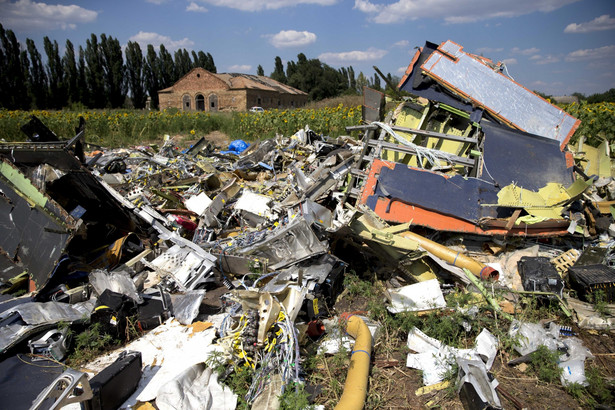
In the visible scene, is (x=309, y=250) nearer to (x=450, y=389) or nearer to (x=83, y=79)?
(x=450, y=389)

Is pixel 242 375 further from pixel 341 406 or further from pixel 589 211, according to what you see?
pixel 589 211

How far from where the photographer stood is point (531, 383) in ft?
10.2

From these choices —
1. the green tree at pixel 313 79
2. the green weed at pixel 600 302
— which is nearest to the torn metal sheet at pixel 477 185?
the green weed at pixel 600 302

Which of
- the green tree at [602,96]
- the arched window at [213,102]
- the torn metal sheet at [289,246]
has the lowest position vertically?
the torn metal sheet at [289,246]

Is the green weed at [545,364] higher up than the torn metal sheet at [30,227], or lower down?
lower down

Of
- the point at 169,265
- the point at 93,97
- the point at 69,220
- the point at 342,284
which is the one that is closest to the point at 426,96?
the point at 342,284

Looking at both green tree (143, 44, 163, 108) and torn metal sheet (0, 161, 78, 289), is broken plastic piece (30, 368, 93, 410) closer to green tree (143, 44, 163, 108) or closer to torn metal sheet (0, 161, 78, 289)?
torn metal sheet (0, 161, 78, 289)

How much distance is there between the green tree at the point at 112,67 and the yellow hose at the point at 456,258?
40087mm

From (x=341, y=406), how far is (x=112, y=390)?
68.9 inches

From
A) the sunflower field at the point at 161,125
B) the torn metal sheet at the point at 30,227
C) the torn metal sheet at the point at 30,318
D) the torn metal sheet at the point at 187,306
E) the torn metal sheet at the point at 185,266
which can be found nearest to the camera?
the torn metal sheet at the point at 30,318

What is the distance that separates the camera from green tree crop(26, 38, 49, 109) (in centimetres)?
3203

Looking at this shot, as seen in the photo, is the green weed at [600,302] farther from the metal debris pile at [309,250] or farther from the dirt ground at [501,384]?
the dirt ground at [501,384]

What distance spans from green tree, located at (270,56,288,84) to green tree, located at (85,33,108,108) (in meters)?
21.7

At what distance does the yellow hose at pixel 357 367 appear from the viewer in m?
2.72
